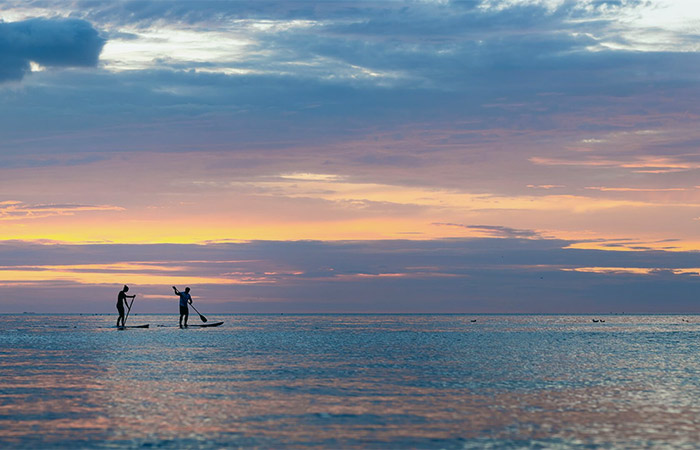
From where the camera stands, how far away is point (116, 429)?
1697 centimetres

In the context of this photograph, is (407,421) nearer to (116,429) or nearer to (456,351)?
(116,429)

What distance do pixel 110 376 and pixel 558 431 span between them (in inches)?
668

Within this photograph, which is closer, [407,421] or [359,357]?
[407,421]

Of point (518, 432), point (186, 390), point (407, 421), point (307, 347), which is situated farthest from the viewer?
point (307, 347)

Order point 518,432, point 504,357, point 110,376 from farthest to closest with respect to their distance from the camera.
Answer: point 504,357
point 110,376
point 518,432

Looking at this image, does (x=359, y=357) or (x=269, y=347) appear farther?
(x=269, y=347)

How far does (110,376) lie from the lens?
90.7ft

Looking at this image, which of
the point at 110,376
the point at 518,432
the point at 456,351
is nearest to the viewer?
the point at 518,432

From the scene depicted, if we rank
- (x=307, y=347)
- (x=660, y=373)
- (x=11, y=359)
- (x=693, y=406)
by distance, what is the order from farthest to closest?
(x=307, y=347) < (x=11, y=359) < (x=660, y=373) < (x=693, y=406)

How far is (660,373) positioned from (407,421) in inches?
639

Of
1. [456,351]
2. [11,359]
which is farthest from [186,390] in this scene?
[456,351]

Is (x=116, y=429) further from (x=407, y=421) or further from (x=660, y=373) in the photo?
(x=660, y=373)

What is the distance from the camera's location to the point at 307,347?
46719 millimetres


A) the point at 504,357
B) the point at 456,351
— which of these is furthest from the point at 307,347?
the point at 504,357
